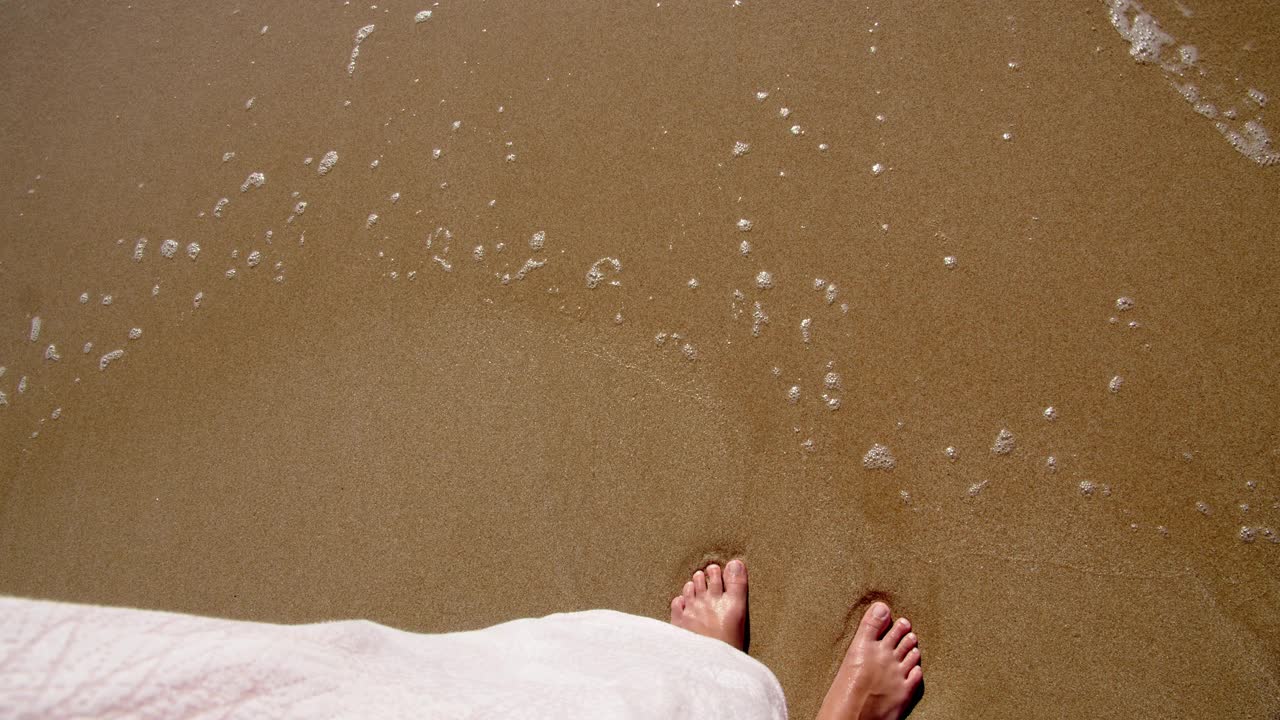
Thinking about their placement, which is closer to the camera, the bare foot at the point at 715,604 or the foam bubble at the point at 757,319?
the bare foot at the point at 715,604

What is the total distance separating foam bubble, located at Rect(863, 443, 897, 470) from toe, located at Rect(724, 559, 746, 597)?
0.44m

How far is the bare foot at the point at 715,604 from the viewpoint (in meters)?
1.86

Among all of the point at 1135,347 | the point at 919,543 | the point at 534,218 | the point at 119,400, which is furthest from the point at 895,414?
the point at 119,400

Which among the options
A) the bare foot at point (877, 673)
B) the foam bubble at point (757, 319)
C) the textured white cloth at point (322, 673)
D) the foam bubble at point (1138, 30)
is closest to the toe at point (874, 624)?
the bare foot at point (877, 673)

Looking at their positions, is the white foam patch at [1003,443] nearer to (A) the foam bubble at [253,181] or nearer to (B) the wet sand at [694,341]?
(B) the wet sand at [694,341]

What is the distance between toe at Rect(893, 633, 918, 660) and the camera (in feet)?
6.03

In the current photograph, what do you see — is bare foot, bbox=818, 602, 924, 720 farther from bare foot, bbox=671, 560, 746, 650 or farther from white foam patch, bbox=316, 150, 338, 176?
white foam patch, bbox=316, 150, 338, 176

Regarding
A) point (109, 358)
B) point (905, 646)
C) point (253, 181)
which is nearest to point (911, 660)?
point (905, 646)

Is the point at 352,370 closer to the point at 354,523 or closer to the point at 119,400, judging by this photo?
the point at 354,523

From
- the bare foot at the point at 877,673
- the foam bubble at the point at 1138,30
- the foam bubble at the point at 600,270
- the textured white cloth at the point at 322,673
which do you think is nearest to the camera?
the textured white cloth at the point at 322,673

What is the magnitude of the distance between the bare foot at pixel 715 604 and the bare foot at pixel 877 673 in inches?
11.4

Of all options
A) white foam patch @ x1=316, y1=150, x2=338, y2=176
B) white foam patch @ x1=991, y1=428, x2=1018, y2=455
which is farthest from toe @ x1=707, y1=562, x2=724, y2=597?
white foam patch @ x1=316, y1=150, x2=338, y2=176

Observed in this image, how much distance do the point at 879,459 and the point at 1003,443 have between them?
1.06 ft

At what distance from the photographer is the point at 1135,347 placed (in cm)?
188
